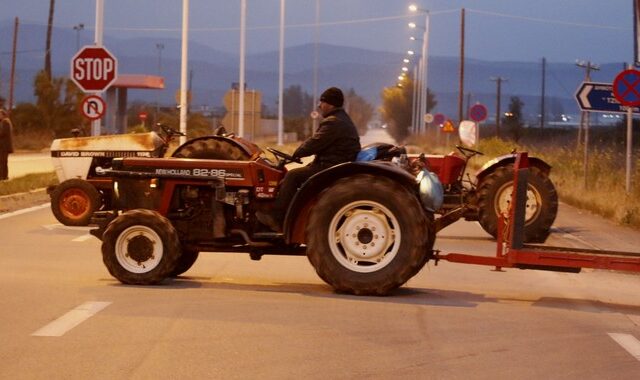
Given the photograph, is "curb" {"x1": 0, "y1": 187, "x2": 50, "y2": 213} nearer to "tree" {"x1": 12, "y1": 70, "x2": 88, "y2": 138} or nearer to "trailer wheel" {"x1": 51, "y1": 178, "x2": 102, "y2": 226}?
"trailer wheel" {"x1": 51, "y1": 178, "x2": 102, "y2": 226}

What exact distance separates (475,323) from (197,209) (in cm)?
337

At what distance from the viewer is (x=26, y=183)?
93.6ft

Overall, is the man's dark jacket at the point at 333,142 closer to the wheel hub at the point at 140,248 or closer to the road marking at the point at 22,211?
the wheel hub at the point at 140,248

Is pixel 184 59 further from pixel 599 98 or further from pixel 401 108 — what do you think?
pixel 401 108

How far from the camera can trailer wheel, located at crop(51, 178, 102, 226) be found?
18438 mm

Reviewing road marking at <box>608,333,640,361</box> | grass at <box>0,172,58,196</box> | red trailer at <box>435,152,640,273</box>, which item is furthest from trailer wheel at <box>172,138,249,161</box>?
road marking at <box>608,333,640,361</box>

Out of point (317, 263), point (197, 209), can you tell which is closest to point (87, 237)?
point (197, 209)

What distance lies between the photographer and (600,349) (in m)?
9.41

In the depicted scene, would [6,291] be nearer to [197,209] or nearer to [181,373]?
[197,209]

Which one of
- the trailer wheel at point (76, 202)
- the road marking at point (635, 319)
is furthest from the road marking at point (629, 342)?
the trailer wheel at point (76, 202)

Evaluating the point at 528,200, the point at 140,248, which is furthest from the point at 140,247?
the point at 528,200

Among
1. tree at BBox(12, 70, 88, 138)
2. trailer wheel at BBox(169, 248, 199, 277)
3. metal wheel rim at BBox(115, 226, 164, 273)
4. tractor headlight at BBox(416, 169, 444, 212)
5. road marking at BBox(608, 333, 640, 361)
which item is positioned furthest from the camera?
tree at BBox(12, 70, 88, 138)

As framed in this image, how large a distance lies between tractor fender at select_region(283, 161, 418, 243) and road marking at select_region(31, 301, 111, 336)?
204 centimetres

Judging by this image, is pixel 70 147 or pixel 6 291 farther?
pixel 70 147
